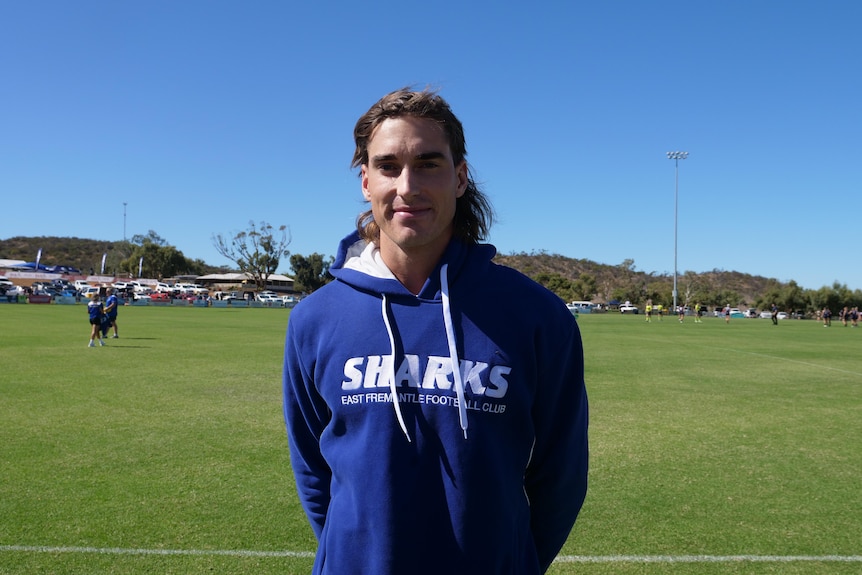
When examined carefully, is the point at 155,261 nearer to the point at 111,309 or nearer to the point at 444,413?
the point at 111,309

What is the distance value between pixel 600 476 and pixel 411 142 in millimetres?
5725

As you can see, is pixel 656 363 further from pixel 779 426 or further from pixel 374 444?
pixel 374 444

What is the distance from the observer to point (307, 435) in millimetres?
2330

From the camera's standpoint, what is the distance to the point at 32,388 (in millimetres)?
11797

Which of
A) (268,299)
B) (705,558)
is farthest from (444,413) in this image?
(268,299)

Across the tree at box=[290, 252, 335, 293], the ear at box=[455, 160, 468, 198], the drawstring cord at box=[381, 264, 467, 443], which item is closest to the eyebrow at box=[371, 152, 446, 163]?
the ear at box=[455, 160, 468, 198]

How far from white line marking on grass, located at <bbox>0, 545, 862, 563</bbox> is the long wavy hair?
3.25m

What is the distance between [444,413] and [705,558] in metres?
3.82

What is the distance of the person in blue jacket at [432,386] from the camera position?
6.29 feet

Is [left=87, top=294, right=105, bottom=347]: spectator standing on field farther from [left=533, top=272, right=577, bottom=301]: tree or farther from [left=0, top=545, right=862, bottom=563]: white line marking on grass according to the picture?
[left=533, top=272, right=577, bottom=301]: tree

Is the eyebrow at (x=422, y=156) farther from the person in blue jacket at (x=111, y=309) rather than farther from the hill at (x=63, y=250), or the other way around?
the hill at (x=63, y=250)

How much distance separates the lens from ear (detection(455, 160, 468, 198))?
2170mm

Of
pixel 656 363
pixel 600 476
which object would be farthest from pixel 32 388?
pixel 656 363

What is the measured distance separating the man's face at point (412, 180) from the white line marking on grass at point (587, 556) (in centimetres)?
351
